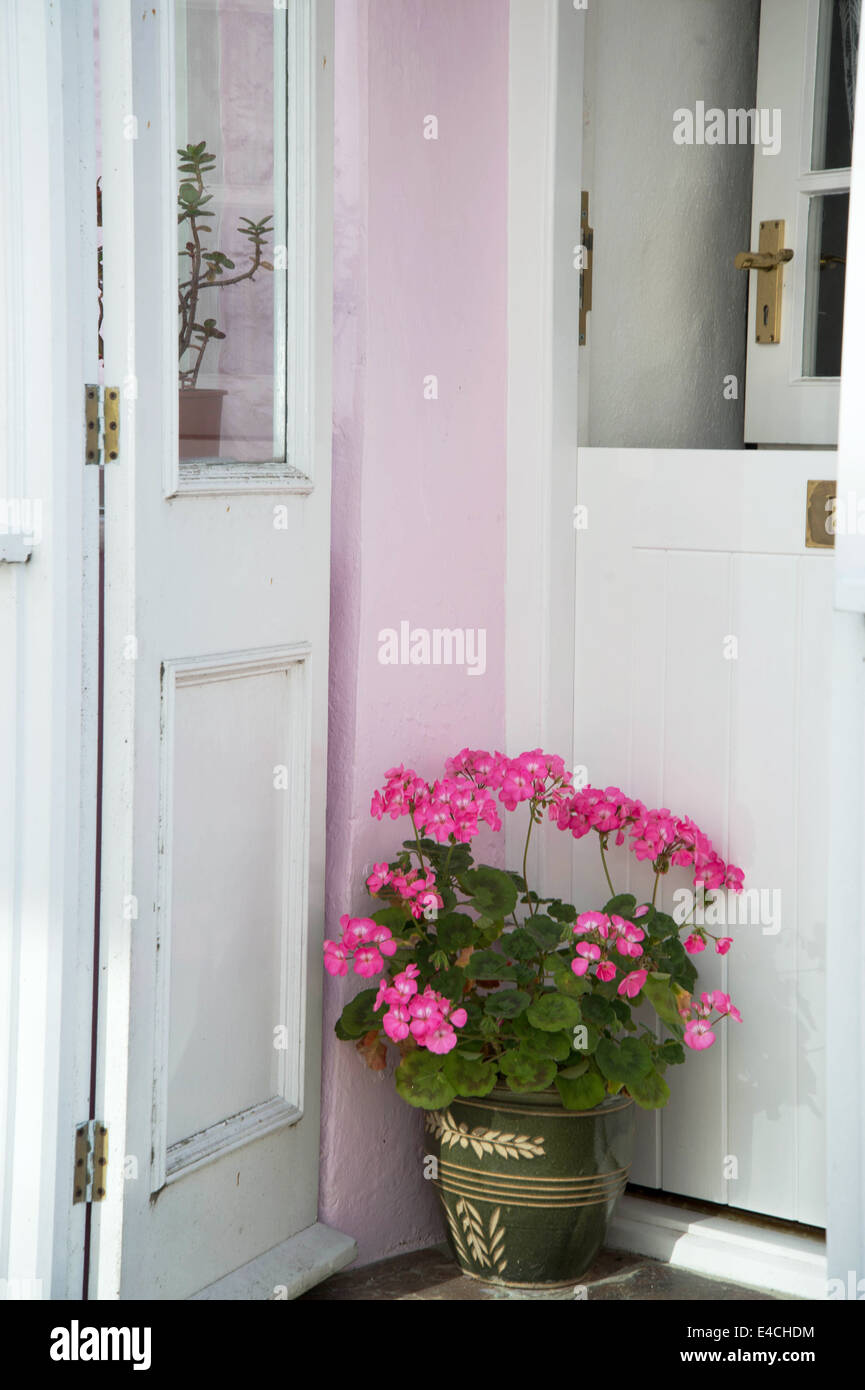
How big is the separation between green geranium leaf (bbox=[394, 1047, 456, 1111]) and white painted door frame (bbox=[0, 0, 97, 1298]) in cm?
48

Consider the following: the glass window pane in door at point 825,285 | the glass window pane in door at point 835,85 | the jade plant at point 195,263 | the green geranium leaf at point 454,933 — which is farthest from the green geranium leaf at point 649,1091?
the glass window pane in door at point 835,85

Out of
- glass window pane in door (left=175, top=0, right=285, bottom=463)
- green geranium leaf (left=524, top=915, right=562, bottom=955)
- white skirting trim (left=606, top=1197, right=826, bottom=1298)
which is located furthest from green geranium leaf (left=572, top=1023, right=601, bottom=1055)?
glass window pane in door (left=175, top=0, right=285, bottom=463)

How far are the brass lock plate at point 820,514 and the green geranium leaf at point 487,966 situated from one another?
80 centimetres

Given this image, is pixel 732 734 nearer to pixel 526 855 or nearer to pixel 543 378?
pixel 526 855

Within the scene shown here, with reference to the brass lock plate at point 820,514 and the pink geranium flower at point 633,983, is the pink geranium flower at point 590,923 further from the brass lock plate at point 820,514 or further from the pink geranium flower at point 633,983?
the brass lock plate at point 820,514

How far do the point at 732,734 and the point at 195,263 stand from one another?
43.7 inches

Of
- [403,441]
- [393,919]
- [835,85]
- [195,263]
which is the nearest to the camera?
[195,263]

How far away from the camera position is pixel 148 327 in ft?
6.13

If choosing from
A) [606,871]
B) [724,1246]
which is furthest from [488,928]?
[724,1246]

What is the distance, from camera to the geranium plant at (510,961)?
212 centimetres

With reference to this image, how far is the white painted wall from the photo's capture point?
2564 mm

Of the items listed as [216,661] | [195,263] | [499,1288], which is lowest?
[499,1288]

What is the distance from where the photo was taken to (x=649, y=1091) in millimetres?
2137

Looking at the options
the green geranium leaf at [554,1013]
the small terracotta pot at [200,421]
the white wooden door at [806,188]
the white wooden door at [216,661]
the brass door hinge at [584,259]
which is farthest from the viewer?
the white wooden door at [806,188]
